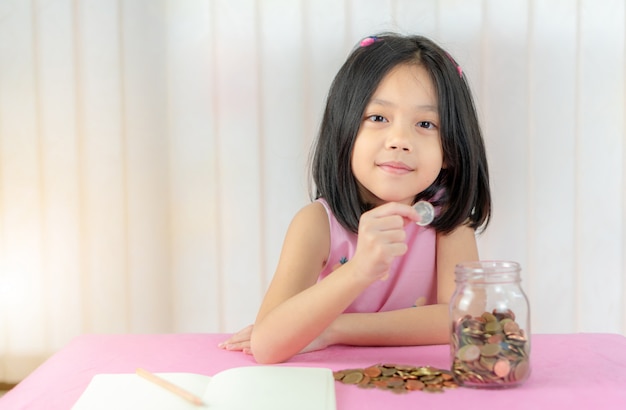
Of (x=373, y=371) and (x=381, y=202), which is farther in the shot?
(x=381, y=202)

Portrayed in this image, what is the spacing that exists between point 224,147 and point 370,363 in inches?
36.1

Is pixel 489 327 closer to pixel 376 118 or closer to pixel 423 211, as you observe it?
pixel 423 211

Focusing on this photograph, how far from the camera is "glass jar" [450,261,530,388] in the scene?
0.92 m

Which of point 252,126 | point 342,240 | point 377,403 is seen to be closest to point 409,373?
point 377,403

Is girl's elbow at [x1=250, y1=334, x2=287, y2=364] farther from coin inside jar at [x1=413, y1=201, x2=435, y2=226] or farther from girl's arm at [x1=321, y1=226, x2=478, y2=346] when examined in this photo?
coin inside jar at [x1=413, y1=201, x2=435, y2=226]

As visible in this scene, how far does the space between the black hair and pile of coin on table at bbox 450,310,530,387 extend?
446 mm

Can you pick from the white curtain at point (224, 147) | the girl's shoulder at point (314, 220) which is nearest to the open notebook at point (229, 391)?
the girl's shoulder at point (314, 220)

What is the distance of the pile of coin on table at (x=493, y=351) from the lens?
920 mm

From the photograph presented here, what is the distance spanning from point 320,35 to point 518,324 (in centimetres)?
110

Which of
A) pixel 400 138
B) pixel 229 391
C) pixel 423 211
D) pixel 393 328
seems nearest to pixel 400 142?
pixel 400 138

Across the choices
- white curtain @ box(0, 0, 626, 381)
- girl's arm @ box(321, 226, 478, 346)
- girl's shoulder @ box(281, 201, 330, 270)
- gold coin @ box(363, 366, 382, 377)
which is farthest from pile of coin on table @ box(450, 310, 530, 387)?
white curtain @ box(0, 0, 626, 381)

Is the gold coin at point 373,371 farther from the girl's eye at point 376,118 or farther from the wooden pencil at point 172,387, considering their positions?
the girl's eye at point 376,118

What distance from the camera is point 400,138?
1228 millimetres

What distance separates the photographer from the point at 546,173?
6.17ft
